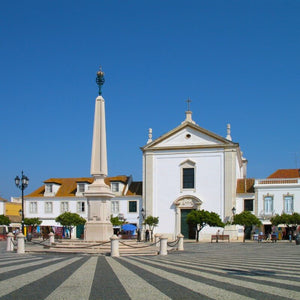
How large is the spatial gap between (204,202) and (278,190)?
7434 millimetres

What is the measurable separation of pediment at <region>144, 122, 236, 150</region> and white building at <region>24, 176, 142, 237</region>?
238 inches

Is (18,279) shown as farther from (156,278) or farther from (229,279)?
(229,279)

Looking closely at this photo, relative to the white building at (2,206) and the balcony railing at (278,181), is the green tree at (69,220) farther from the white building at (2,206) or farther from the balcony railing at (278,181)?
the balcony railing at (278,181)

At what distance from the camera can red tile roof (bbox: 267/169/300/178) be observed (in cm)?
5475

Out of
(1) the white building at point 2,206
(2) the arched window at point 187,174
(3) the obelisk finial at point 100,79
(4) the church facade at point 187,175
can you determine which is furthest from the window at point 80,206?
(3) the obelisk finial at point 100,79

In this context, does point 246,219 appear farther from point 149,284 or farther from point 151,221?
point 149,284

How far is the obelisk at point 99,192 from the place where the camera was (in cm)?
2609

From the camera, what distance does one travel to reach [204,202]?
169ft

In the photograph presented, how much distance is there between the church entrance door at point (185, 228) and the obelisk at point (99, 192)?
25.5 m

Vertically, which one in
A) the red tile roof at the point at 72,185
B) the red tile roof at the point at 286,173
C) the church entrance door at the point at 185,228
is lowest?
the church entrance door at the point at 185,228

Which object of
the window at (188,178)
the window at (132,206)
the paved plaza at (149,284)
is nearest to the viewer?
the paved plaza at (149,284)

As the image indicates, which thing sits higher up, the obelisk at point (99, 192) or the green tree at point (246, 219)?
the obelisk at point (99, 192)

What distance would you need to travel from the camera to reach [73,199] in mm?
58188

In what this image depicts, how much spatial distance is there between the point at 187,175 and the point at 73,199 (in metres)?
14.1
